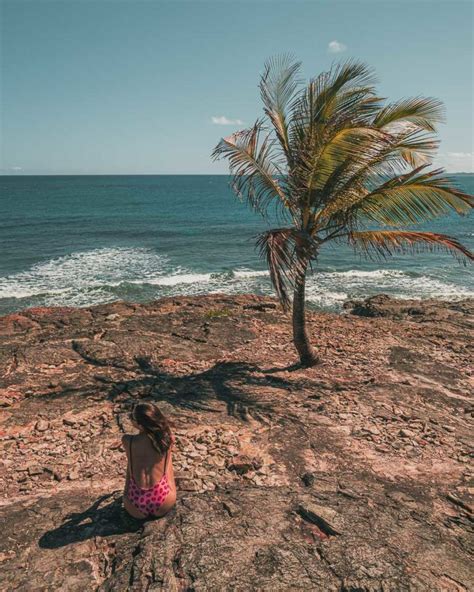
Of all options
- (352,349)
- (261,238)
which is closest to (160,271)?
(352,349)

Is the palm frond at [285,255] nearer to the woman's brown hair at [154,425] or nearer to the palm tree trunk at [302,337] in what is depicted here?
the palm tree trunk at [302,337]

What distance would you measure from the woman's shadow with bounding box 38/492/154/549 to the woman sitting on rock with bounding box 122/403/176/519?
0.18m

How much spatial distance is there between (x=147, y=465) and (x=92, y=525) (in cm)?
97

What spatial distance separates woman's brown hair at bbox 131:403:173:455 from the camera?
15.8ft

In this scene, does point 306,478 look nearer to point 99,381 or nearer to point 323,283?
point 99,381

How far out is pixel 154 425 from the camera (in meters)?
4.82

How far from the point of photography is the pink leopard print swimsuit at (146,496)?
Result: 4.84m

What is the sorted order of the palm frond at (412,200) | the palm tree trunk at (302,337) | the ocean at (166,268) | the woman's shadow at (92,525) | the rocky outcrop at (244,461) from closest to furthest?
the rocky outcrop at (244,461)
the woman's shadow at (92,525)
the palm frond at (412,200)
the palm tree trunk at (302,337)
the ocean at (166,268)

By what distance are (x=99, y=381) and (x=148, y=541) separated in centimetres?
475

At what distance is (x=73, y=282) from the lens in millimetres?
26172

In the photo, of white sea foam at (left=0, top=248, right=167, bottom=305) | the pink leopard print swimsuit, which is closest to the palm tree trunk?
the pink leopard print swimsuit

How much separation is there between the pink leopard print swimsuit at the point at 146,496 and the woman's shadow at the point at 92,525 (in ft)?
0.64

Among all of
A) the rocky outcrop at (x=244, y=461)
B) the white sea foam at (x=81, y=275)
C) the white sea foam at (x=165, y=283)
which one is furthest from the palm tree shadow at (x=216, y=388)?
the white sea foam at (x=81, y=275)

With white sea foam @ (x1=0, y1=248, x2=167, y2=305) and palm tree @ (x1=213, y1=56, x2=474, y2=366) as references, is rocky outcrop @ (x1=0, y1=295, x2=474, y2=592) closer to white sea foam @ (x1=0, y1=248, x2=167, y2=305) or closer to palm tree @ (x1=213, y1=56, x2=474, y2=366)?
palm tree @ (x1=213, y1=56, x2=474, y2=366)
